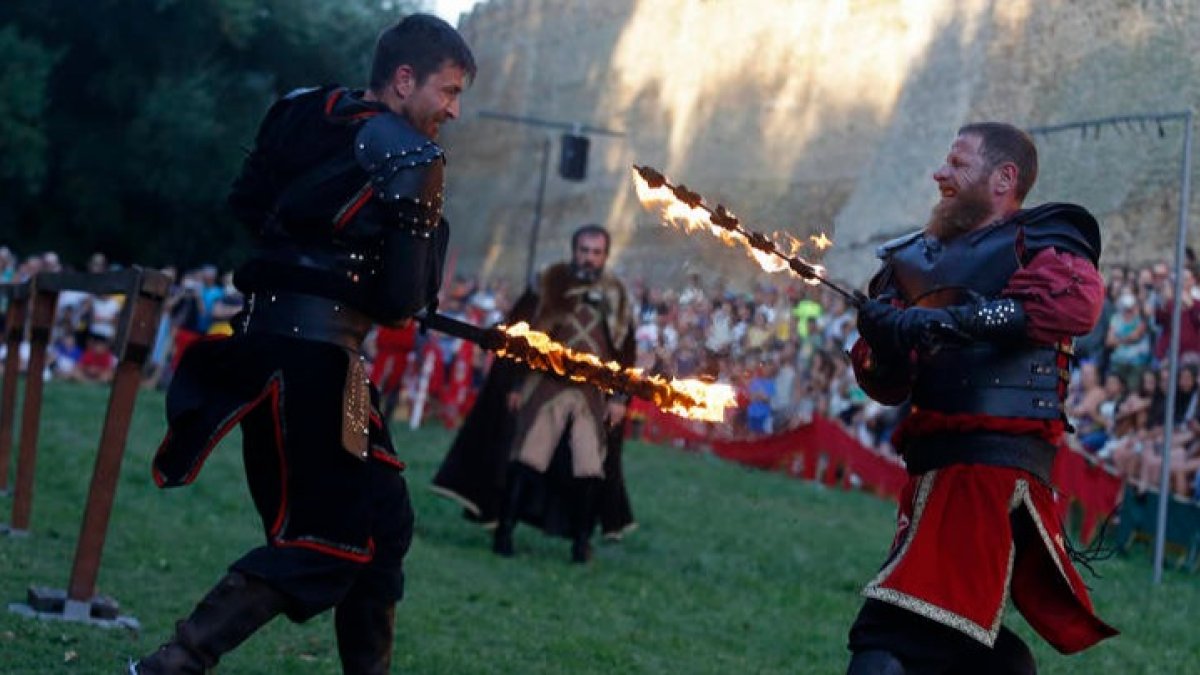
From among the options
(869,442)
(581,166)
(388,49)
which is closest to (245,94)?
(581,166)

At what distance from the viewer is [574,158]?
3150cm

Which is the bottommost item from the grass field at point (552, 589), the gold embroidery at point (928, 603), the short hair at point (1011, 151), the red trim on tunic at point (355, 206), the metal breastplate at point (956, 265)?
the grass field at point (552, 589)

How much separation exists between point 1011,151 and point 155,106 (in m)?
33.2

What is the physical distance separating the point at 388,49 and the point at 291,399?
949 mm

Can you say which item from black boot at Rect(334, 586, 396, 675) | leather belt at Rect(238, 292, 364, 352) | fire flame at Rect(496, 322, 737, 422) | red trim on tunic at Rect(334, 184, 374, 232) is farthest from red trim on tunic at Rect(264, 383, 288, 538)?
fire flame at Rect(496, 322, 737, 422)

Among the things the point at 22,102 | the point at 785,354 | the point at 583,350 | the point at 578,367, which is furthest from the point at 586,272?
the point at 22,102

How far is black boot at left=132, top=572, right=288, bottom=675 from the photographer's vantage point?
4.49m

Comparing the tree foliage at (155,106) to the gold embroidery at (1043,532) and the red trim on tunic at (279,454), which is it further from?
the gold embroidery at (1043,532)

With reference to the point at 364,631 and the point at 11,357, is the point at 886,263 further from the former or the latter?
the point at 11,357

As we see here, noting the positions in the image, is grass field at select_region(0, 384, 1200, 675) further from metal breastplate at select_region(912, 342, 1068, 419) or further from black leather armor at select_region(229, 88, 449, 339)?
metal breastplate at select_region(912, 342, 1068, 419)

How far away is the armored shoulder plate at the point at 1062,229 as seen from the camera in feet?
15.7

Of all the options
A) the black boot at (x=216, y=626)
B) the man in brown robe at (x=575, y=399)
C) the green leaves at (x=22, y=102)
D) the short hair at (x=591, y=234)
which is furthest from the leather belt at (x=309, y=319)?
the green leaves at (x=22, y=102)

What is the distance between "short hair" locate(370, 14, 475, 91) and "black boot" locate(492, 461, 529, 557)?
20.1 feet

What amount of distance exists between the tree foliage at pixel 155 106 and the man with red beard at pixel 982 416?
31.7 m
